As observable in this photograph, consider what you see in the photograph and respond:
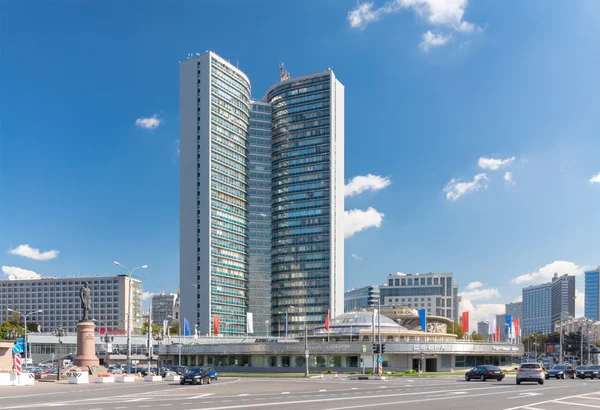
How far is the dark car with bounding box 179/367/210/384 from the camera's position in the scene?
5984 centimetres

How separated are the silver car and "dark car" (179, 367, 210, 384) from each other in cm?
2802

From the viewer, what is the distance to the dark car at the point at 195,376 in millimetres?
59844

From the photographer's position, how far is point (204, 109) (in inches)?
7205

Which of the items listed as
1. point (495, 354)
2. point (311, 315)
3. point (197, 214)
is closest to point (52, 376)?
point (495, 354)

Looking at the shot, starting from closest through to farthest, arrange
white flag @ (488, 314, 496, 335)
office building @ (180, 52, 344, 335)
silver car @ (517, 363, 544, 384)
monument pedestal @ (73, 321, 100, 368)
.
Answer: silver car @ (517, 363, 544, 384) → monument pedestal @ (73, 321, 100, 368) → white flag @ (488, 314, 496, 335) → office building @ (180, 52, 344, 335)

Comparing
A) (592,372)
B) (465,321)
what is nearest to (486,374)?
(592,372)

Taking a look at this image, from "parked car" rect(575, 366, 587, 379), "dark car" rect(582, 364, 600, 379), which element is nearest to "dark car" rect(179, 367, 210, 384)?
"parked car" rect(575, 366, 587, 379)

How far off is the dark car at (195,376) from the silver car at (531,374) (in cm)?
2802

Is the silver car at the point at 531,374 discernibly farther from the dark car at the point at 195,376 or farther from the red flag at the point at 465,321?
the red flag at the point at 465,321

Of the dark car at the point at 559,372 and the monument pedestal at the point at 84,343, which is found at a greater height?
the monument pedestal at the point at 84,343

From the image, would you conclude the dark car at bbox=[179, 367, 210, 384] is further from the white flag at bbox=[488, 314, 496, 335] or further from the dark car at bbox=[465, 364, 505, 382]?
the white flag at bbox=[488, 314, 496, 335]

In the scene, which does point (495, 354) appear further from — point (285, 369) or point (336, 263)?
point (336, 263)

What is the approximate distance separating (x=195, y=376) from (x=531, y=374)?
29440 mm

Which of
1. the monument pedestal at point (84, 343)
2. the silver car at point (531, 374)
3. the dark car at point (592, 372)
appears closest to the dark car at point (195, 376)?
the monument pedestal at point (84, 343)
